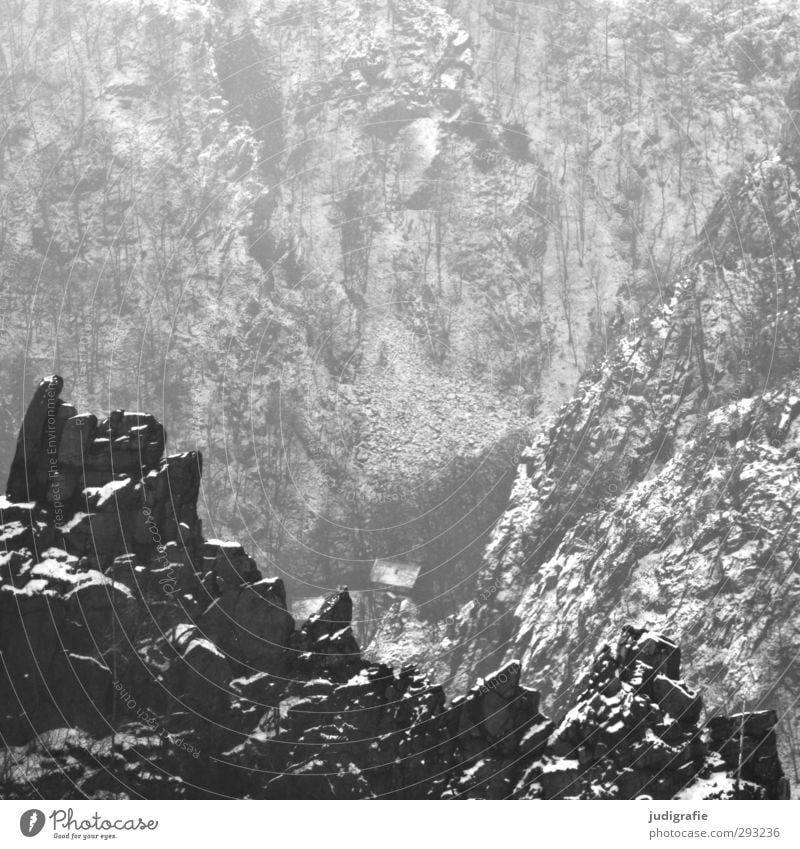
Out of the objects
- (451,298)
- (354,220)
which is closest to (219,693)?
(451,298)

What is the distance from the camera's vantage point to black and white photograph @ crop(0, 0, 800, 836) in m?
101

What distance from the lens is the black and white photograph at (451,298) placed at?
3991 inches

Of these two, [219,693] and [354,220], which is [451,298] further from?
[219,693]

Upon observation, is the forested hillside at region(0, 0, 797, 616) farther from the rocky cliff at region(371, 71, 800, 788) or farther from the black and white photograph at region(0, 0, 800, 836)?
the rocky cliff at region(371, 71, 800, 788)

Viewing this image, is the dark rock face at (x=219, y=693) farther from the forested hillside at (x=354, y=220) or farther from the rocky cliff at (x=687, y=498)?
the forested hillside at (x=354, y=220)

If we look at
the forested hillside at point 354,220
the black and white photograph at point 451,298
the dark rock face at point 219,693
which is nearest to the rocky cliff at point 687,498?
the black and white photograph at point 451,298

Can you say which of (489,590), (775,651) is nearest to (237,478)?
(489,590)

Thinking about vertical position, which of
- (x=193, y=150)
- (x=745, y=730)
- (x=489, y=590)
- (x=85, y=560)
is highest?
(x=193, y=150)

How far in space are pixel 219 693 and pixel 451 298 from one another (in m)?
48.1

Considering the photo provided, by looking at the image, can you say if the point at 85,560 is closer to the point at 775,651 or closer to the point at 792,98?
the point at 775,651

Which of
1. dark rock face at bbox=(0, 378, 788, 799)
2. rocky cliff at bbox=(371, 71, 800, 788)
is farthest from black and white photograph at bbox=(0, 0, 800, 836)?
dark rock face at bbox=(0, 378, 788, 799)

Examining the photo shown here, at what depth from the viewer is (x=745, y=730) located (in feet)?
232

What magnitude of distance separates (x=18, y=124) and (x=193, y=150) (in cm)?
1240

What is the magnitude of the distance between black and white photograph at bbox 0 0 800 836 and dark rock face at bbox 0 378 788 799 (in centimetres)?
2326
